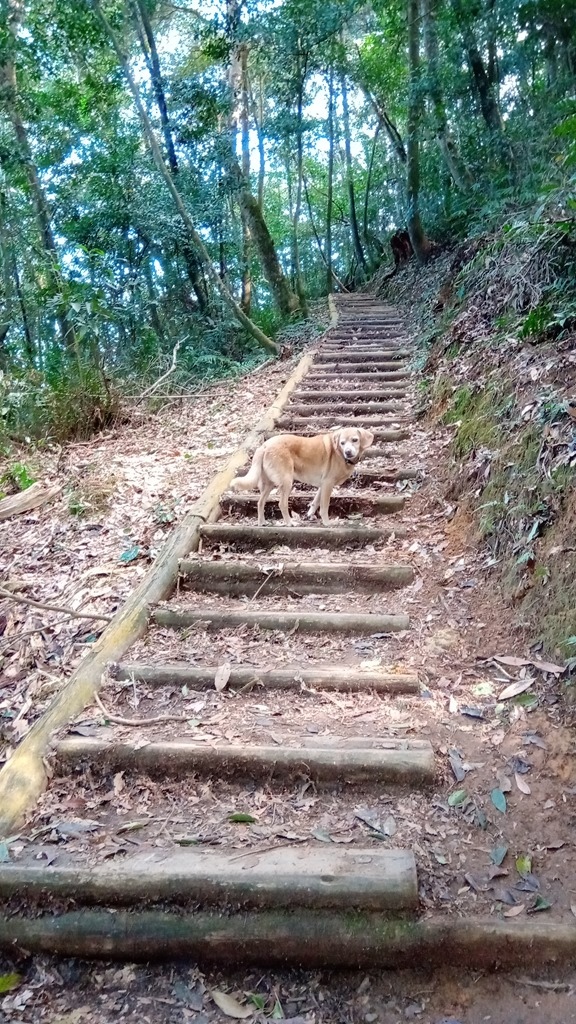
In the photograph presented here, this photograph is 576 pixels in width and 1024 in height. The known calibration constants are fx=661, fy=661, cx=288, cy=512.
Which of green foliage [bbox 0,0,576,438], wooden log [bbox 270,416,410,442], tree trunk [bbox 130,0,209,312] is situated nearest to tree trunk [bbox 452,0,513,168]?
green foliage [bbox 0,0,576,438]

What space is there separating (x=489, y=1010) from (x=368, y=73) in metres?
21.1

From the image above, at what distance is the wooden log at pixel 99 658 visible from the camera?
271cm

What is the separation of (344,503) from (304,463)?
567 mm

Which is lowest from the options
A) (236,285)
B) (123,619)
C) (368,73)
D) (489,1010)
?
(489,1010)

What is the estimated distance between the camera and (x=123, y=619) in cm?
387

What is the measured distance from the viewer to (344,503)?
549 cm

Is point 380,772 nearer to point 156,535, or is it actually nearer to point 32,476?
point 156,535

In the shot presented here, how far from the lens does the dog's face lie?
5.05m

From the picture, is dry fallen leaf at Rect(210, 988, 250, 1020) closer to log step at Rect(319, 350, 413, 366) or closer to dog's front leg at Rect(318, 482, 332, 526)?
dog's front leg at Rect(318, 482, 332, 526)

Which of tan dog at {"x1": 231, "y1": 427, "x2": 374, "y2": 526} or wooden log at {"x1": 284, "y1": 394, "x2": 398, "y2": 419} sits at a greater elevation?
wooden log at {"x1": 284, "y1": 394, "x2": 398, "y2": 419}

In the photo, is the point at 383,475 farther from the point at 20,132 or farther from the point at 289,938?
the point at 20,132

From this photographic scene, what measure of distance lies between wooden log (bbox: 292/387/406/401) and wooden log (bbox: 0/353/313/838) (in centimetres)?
245

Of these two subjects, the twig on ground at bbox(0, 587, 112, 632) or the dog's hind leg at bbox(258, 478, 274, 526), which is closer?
the twig on ground at bbox(0, 587, 112, 632)

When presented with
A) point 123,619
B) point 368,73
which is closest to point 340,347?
point 123,619
